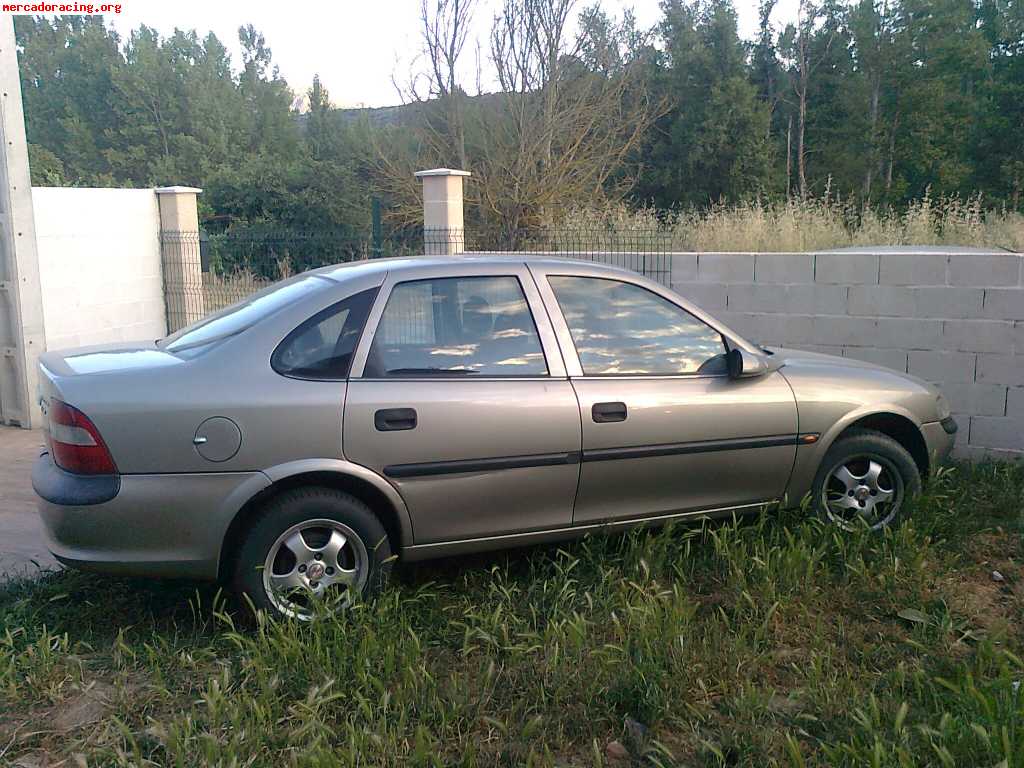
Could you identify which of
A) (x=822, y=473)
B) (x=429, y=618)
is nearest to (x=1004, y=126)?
(x=822, y=473)

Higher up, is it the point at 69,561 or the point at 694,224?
the point at 694,224

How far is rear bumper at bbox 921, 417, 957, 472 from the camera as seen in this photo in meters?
5.25

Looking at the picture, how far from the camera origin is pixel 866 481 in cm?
509

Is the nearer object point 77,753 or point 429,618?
point 77,753

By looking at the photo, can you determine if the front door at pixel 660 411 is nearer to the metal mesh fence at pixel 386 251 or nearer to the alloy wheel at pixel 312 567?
the alloy wheel at pixel 312 567

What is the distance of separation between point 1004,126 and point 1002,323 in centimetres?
2712

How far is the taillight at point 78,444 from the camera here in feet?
Answer: 12.1

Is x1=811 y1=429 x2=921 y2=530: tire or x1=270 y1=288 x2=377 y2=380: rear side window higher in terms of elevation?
x1=270 y1=288 x2=377 y2=380: rear side window

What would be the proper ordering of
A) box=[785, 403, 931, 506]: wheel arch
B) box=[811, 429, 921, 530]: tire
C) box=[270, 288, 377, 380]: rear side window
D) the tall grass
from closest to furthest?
box=[270, 288, 377, 380]: rear side window, box=[785, 403, 931, 506]: wheel arch, box=[811, 429, 921, 530]: tire, the tall grass

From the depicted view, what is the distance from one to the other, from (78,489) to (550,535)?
204cm

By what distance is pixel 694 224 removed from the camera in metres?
12.5

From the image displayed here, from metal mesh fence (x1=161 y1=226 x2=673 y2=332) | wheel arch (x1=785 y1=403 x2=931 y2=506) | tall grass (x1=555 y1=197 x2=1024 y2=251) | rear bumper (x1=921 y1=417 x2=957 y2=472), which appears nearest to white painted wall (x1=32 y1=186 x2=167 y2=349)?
metal mesh fence (x1=161 y1=226 x2=673 y2=332)

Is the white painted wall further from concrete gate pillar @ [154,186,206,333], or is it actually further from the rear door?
the rear door

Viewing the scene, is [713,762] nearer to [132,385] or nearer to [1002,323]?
[132,385]
